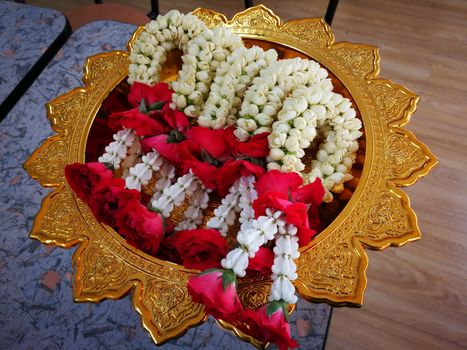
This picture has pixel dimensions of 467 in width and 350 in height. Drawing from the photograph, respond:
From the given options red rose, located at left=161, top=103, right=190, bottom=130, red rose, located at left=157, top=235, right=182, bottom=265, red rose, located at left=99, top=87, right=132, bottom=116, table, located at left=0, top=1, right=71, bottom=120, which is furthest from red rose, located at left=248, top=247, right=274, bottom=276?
table, located at left=0, top=1, right=71, bottom=120

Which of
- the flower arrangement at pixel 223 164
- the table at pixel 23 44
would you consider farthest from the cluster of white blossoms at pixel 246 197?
the table at pixel 23 44

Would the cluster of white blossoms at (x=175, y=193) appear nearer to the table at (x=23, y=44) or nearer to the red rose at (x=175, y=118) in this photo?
the red rose at (x=175, y=118)

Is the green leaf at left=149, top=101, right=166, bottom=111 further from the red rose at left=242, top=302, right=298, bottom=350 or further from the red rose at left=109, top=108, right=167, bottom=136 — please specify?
the red rose at left=242, top=302, right=298, bottom=350

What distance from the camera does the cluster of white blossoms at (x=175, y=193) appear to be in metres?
0.52

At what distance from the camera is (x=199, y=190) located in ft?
1.83

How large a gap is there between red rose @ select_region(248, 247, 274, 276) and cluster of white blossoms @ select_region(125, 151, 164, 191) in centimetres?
18

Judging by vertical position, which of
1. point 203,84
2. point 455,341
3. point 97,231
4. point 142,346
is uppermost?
point 203,84

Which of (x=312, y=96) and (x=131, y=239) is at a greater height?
(x=312, y=96)

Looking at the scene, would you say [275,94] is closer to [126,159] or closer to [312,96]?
[312,96]

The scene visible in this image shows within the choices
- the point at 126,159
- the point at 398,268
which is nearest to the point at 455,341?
the point at 398,268

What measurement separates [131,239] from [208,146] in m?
0.15

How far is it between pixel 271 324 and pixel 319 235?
0.15 metres

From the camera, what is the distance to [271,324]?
0.41 metres

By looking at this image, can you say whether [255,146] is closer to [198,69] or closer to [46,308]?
[198,69]
